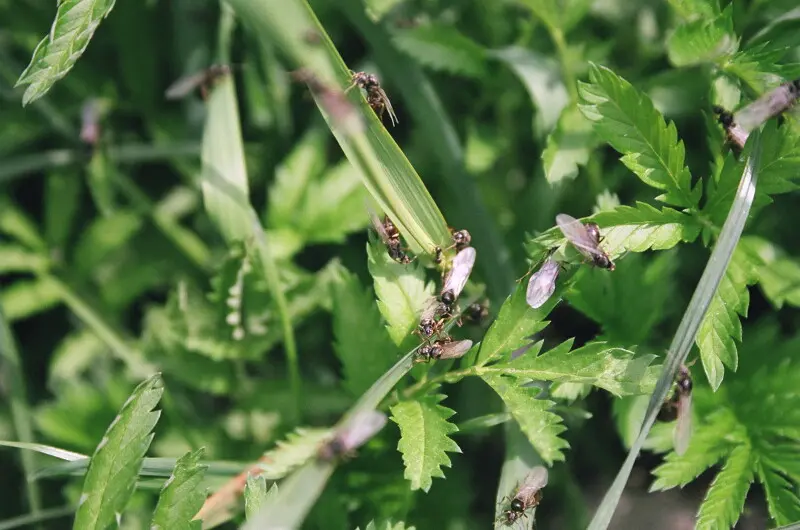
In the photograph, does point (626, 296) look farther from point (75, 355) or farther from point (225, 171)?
point (75, 355)

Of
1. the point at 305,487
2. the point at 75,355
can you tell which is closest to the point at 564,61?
the point at 305,487

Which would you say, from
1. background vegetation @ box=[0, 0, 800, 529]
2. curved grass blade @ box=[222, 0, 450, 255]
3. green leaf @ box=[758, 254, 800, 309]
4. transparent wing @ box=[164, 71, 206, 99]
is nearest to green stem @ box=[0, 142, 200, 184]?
background vegetation @ box=[0, 0, 800, 529]

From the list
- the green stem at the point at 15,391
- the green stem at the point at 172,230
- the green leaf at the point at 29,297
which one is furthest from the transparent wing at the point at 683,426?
the green leaf at the point at 29,297

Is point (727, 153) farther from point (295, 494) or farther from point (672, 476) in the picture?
point (295, 494)

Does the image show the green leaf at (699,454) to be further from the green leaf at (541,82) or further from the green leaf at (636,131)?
the green leaf at (541,82)

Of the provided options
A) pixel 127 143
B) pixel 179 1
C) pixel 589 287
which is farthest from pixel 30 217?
pixel 589 287

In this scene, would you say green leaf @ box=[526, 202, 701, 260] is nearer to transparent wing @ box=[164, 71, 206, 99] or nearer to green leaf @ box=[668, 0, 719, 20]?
green leaf @ box=[668, 0, 719, 20]
